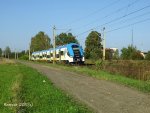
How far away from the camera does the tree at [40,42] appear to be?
475ft

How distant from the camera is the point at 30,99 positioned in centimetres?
1423

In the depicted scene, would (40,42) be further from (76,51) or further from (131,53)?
(76,51)

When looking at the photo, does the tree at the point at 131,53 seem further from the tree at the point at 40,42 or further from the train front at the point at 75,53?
the tree at the point at 40,42

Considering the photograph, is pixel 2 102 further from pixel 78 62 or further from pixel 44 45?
pixel 44 45

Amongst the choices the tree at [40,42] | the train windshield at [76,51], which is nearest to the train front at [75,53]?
the train windshield at [76,51]

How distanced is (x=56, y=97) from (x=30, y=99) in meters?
1.31

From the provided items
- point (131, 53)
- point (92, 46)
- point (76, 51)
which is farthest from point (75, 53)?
point (92, 46)

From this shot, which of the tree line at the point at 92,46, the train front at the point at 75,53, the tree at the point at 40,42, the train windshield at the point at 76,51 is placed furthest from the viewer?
the tree at the point at 40,42

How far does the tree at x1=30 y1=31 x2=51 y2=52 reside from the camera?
145 m

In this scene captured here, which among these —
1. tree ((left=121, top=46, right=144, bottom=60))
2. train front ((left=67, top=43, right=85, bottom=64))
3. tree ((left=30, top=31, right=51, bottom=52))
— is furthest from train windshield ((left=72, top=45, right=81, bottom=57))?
tree ((left=30, top=31, right=51, bottom=52))

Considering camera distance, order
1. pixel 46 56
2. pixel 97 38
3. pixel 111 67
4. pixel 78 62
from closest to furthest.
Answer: pixel 111 67, pixel 78 62, pixel 46 56, pixel 97 38

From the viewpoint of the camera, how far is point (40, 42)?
A: 145m

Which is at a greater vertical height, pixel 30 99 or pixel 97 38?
pixel 97 38

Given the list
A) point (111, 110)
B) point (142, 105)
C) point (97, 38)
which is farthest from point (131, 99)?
point (97, 38)
